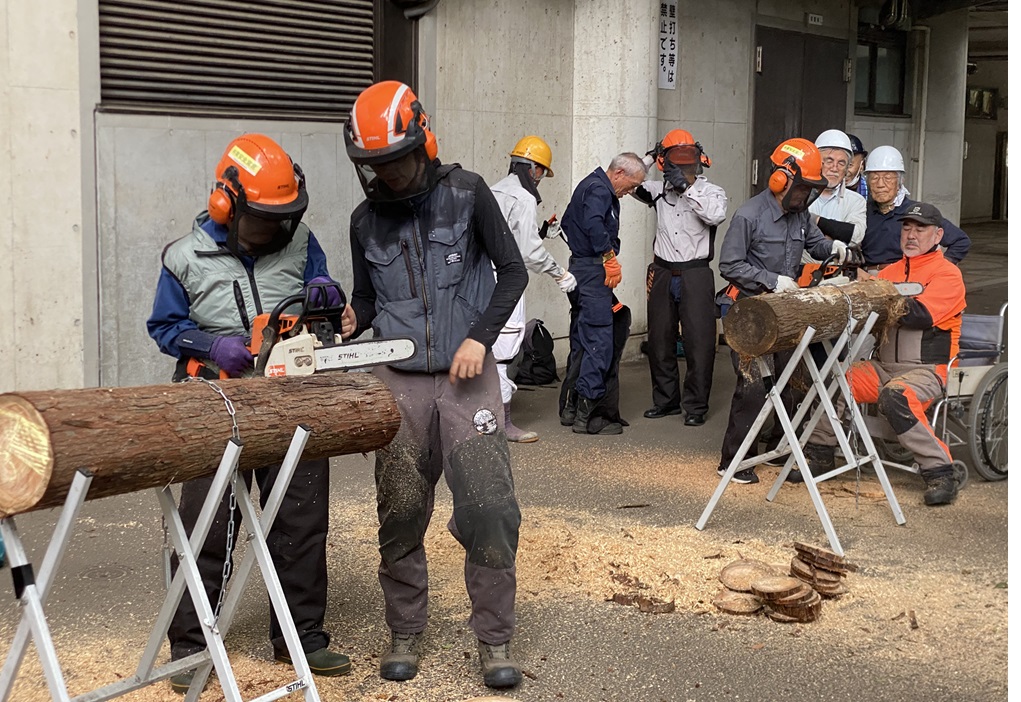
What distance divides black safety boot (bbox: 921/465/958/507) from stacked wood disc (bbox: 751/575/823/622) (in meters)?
1.89

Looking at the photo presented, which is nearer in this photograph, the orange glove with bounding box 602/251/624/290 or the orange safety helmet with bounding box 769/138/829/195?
the orange safety helmet with bounding box 769/138/829/195

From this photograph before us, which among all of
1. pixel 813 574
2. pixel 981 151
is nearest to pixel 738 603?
pixel 813 574

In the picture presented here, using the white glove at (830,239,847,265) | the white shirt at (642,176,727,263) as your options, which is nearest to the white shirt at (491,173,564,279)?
the white shirt at (642,176,727,263)

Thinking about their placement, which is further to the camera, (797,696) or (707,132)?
(707,132)

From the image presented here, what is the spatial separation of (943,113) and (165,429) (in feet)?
53.5

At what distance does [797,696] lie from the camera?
4371mm

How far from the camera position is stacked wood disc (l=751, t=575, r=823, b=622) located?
500cm

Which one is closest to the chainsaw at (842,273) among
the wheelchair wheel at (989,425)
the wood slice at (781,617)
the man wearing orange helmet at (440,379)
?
the wheelchair wheel at (989,425)

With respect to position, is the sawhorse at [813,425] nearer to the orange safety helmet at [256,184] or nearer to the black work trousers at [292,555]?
the black work trousers at [292,555]

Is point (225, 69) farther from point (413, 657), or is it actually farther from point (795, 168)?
point (413, 657)

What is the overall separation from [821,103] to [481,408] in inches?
437

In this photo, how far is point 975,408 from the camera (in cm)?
703

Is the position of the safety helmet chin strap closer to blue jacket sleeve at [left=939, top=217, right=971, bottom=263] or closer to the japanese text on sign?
blue jacket sleeve at [left=939, top=217, right=971, bottom=263]

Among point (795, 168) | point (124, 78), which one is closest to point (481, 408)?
point (795, 168)
